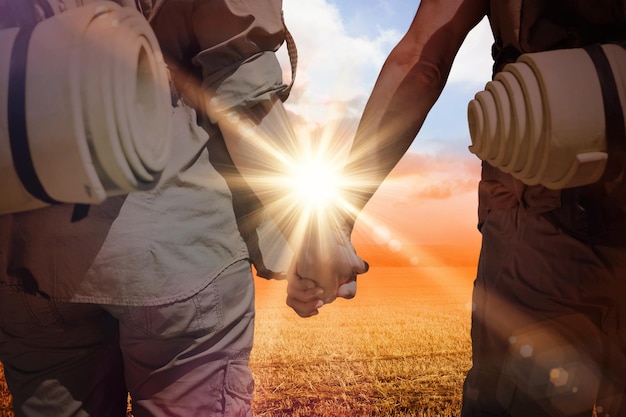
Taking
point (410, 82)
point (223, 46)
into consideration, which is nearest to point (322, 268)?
point (410, 82)

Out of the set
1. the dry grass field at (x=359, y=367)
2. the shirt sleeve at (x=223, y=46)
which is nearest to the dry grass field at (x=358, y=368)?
the dry grass field at (x=359, y=367)

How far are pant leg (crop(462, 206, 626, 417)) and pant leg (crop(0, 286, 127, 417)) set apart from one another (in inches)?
50.4

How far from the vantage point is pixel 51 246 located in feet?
4.42

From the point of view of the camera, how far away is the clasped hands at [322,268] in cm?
194

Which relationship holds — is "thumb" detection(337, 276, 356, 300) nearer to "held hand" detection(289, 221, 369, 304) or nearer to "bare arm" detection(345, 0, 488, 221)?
"held hand" detection(289, 221, 369, 304)

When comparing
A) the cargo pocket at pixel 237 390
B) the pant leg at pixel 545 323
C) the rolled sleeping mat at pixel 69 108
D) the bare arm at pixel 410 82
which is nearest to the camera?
the rolled sleeping mat at pixel 69 108

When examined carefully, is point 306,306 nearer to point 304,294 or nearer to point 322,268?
point 304,294

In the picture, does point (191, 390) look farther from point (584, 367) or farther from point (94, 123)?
point (584, 367)

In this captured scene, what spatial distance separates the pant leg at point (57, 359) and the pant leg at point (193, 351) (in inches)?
6.7

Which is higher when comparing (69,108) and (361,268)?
(69,108)

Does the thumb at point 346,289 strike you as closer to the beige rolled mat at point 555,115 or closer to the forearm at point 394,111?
the forearm at point 394,111

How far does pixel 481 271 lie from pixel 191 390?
1.08 metres

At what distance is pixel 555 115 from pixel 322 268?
1.13 m

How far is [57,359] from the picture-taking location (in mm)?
1587
